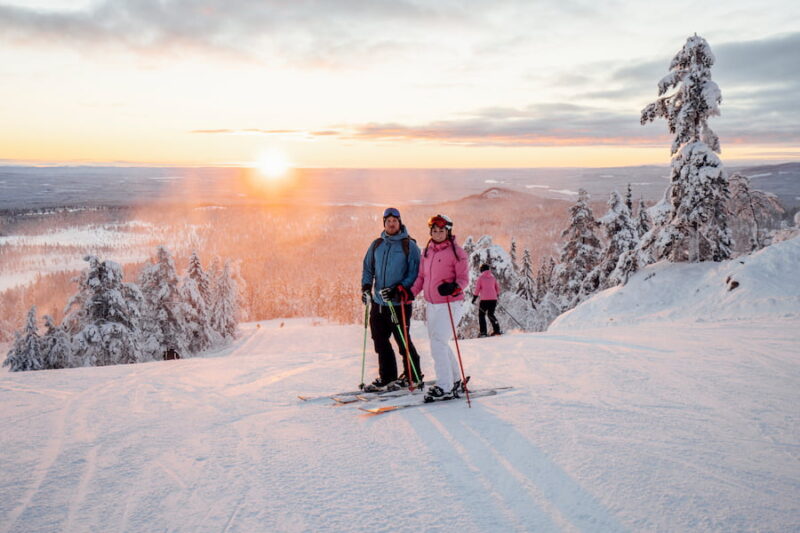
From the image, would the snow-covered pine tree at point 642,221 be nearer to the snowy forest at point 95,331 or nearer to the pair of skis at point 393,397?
the pair of skis at point 393,397

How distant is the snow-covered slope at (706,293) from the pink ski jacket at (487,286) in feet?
20.0

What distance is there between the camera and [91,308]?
24.0 meters

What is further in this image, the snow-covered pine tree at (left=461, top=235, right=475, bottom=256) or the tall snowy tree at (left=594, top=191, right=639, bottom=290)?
the snow-covered pine tree at (left=461, top=235, right=475, bottom=256)

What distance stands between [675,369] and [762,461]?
3.20 meters

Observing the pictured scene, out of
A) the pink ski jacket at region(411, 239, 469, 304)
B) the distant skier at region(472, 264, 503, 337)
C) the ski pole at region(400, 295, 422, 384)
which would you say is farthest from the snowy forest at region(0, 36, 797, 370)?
the pink ski jacket at region(411, 239, 469, 304)

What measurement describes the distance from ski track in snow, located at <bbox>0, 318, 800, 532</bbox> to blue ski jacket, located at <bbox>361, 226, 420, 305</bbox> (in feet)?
5.73

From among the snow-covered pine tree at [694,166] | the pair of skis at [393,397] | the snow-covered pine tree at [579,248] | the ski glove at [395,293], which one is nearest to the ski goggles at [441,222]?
the ski glove at [395,293]

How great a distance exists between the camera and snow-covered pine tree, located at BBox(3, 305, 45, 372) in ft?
77.8

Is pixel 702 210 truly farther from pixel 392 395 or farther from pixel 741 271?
pixel 392 395

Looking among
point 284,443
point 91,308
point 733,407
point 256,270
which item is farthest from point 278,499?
point 256,270

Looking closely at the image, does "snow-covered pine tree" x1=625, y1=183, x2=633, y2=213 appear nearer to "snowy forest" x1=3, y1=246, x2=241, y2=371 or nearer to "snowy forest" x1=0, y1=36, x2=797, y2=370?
"snowy forest" x1=0, y1=36, x2=797, y2=370

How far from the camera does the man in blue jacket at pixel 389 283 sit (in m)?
6.20

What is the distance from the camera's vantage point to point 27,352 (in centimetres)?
2381

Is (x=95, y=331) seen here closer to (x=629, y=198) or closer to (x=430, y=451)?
(x=430, y=451)
